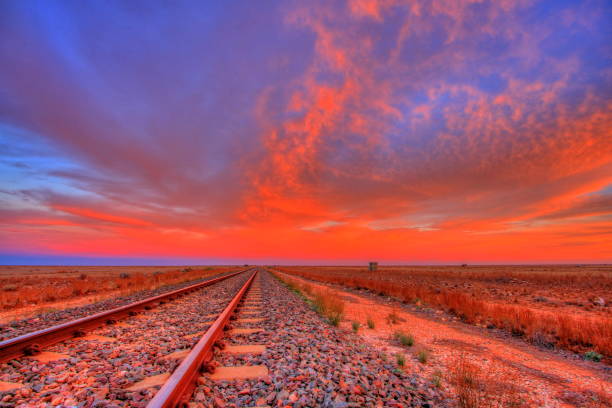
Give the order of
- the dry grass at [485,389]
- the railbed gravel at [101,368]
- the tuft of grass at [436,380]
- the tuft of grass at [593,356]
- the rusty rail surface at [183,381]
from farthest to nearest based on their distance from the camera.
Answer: the tuft of grass at [593,356] < the tuft of grass at [436,380] < the dry grass at [485,389] < the railbed gravel at [101,368] < the rusty rail surface at [183,381]

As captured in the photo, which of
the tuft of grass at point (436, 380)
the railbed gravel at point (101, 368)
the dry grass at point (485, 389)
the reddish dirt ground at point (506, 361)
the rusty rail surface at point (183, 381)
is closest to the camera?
the rusty rail surface at point (183, 381)

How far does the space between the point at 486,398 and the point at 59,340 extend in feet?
25.2

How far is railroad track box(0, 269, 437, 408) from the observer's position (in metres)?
3.27

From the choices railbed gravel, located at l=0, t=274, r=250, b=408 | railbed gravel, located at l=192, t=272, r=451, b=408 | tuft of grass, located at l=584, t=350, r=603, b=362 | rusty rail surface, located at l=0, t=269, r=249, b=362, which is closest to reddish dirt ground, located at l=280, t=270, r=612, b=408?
tuft of grass, located at l=584, t=350, r=603, b=362

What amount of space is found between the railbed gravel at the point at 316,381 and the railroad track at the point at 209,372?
1 centimetres

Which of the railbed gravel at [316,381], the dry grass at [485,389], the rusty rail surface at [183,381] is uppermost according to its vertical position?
the rusty rail surface at [183,381]

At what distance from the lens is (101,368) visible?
167 inches

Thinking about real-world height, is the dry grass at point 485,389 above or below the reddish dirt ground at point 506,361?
above

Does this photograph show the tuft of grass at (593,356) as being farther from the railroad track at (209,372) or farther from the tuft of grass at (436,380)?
the railroad track at (209,372)

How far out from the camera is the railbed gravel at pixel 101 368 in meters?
3.26

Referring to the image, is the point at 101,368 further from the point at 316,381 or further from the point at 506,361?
the point at 506,361

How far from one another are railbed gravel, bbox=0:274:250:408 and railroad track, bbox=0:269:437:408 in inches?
0.5

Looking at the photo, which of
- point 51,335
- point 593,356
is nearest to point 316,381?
point 51,335

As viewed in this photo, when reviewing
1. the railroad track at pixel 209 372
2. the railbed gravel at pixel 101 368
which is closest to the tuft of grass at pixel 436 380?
the railroad track at pixel 209 372
